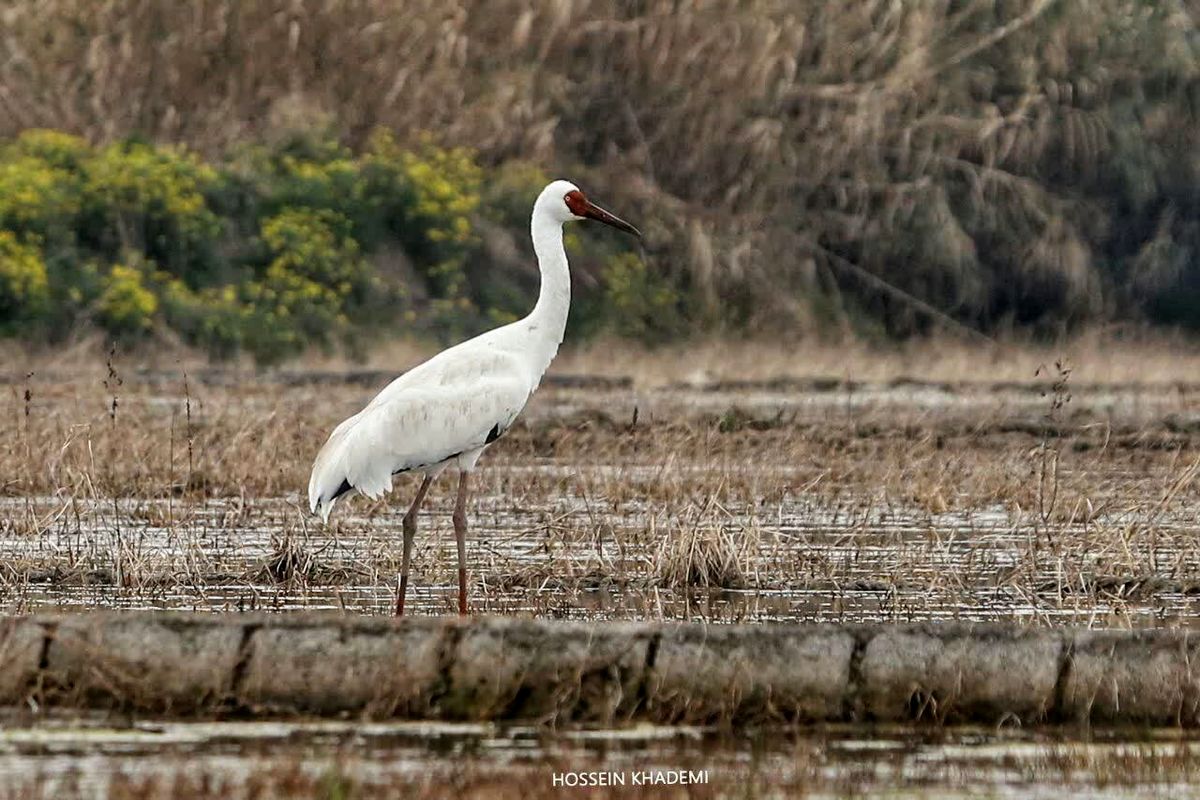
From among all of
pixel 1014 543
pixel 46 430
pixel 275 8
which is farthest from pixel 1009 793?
pixel 275 8

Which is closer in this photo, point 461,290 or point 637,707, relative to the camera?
point 637,707

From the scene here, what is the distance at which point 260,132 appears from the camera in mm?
31219

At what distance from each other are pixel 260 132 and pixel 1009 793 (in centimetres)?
2606

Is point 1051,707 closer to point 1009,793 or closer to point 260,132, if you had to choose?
point 1009,793

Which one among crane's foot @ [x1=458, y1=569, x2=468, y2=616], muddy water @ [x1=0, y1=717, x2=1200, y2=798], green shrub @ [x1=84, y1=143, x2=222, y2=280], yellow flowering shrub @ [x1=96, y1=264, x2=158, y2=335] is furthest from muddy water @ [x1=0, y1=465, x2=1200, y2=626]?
green shrub @ [x1=84, y1=143, x2=222, y2=280]

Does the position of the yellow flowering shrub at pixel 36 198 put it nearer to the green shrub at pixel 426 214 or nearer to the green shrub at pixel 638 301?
the green shrub at pixel 426 214

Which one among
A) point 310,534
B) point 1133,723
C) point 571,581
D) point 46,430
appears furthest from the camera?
point 46,430

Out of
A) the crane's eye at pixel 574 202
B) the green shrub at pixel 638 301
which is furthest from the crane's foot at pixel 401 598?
the green shrub at pixel 638 301

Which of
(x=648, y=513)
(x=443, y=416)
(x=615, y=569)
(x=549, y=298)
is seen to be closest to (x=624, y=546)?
(x=615, y=569)

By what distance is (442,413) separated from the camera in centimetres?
1013

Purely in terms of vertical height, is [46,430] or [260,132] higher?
[260,132]

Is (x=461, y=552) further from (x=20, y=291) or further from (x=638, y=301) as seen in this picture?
(x=638, y=301)

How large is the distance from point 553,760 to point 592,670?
0.63 meters

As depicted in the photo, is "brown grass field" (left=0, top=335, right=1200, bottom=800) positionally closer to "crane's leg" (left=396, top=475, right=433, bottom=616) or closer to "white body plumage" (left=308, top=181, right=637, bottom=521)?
"crane's leg" (left=396, top=475, right=433, bottom=616)
